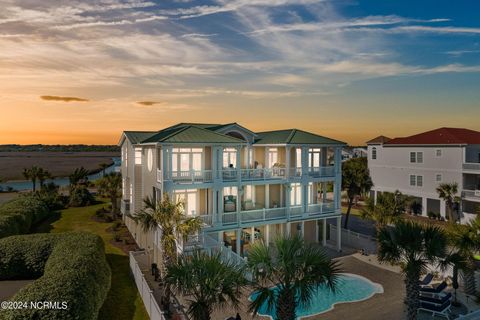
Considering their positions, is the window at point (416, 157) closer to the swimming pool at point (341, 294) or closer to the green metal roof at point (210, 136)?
the green metal roof at point (210, 136)

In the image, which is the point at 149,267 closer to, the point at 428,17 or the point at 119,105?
the point at 119,105

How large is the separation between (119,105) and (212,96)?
31.5ft

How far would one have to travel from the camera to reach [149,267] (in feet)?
71.5

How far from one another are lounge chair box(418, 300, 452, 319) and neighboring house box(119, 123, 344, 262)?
10.0 meters

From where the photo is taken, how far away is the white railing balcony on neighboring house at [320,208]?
25964 mm

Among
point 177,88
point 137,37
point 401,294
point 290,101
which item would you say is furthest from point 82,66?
point 401,294

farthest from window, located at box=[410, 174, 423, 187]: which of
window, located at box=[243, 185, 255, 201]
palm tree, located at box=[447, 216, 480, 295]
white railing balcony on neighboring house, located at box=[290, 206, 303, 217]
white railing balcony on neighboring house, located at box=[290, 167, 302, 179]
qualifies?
window, located at box=[243, 185, 255, 201]

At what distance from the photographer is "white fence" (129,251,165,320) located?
13555 mm

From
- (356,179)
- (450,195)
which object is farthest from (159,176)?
(450,195)

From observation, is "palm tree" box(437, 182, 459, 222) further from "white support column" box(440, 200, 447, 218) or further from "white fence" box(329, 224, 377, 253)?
"white fence" box(329, 224, 377, 253)

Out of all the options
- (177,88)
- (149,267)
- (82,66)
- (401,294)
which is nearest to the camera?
(401,294)

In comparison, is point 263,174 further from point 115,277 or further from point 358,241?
point 115,277

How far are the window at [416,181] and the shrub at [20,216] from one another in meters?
42.2

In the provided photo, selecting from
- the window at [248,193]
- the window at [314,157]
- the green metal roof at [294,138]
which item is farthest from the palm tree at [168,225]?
the window at [314,157]
